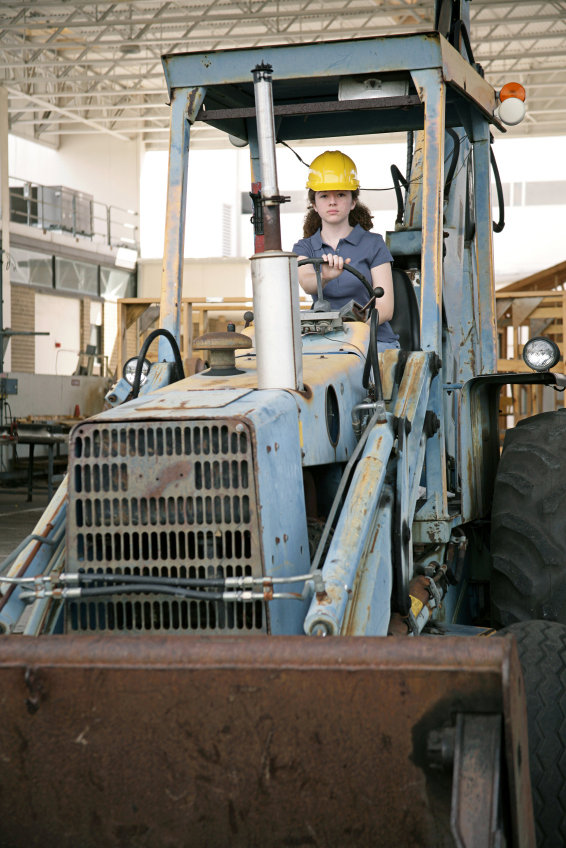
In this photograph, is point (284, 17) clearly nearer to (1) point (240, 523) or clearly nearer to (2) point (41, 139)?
(2) point (41, 139)

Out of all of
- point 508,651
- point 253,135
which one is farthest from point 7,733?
point 253,135

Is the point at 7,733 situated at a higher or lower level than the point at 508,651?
lower

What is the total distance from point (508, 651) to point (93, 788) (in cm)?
91

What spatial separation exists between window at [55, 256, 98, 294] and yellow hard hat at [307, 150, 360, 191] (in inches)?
1042

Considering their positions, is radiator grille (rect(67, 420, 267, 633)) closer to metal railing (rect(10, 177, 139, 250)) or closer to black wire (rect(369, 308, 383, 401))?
black wire (rect(369, 308, 383, 401))

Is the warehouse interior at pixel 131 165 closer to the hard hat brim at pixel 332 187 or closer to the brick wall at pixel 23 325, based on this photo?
the brick wall at pixel 23 325

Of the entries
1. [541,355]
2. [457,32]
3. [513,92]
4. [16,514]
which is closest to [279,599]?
[541,355]

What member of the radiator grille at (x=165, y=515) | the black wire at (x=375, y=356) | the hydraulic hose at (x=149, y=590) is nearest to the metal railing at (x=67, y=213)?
the black wire at (x=375, y=356)

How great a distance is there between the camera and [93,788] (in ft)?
6.53

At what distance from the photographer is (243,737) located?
196 cm

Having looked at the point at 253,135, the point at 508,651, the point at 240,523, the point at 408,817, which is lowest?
the point at 408,817

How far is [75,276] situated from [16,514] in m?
19.0

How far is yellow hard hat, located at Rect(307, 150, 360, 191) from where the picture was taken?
4152 millimetres

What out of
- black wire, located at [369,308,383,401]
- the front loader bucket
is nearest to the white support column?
black wire, located at [369,308,383,401]
